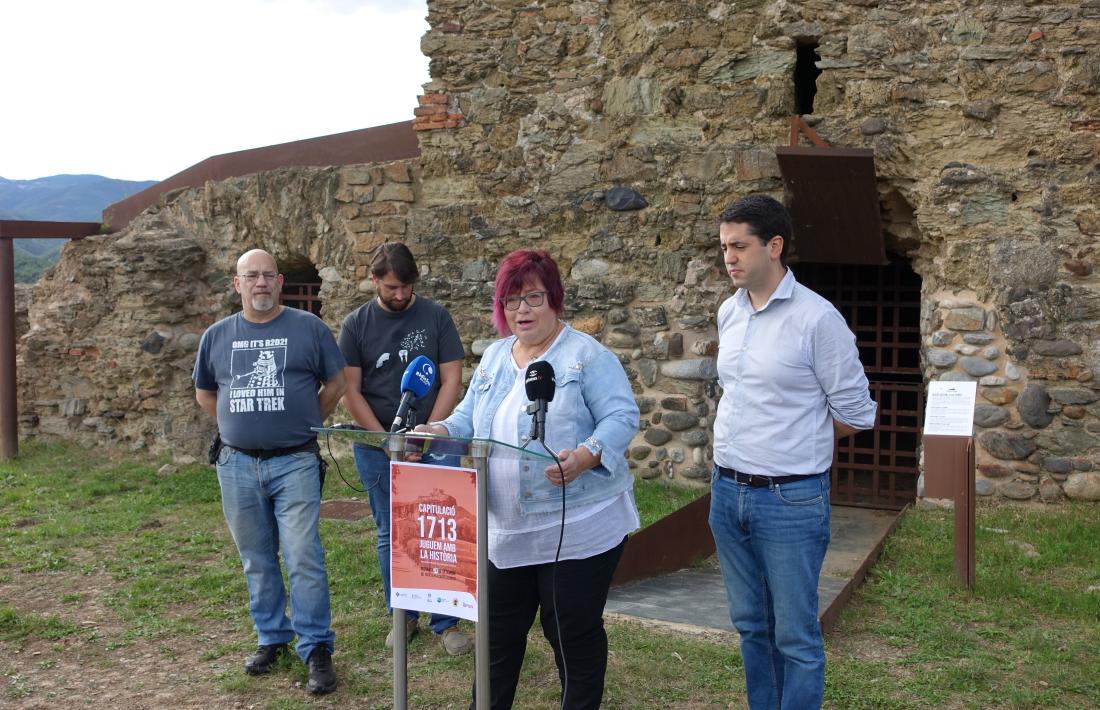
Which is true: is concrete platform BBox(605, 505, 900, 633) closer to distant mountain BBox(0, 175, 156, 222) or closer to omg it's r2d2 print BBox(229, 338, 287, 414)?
omg it's r2d2 print BBox(229, 338, 287, 414)

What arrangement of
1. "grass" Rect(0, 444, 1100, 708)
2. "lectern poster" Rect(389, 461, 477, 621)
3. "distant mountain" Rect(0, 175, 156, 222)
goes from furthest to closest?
"distant mountain" Rect(0, 175, 156, 222), "grass" Rect(0, 444, 1100, 708), "lectern poster" Rect(389, 461, 477, 621)

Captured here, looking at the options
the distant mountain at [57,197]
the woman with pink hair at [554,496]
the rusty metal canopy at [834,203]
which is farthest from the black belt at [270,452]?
the distant mountain at [57,197]

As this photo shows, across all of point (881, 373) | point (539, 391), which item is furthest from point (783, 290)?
point (881, 373)

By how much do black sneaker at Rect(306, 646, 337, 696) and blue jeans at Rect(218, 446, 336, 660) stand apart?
0.03 metres

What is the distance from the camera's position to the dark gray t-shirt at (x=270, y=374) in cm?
386

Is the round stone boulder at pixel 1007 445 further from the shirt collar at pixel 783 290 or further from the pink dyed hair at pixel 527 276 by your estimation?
the pink dyed hair at pixel 527 276

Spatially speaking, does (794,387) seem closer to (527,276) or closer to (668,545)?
(527,276)

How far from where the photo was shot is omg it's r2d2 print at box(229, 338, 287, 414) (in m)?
3.88

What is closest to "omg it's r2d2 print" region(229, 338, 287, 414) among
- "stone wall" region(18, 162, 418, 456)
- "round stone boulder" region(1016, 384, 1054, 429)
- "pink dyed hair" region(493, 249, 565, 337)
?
"pink dyed hair" region(493, 249, 565, 337)

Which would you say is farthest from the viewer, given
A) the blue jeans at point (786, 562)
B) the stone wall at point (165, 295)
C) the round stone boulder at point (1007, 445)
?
the stone wall at point (165, 295)

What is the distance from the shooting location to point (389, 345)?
416 centimetres

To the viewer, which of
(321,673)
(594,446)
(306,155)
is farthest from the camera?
(306,155)

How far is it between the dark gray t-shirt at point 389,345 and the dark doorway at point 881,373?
3.90m

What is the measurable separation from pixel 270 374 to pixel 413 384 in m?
1.15
